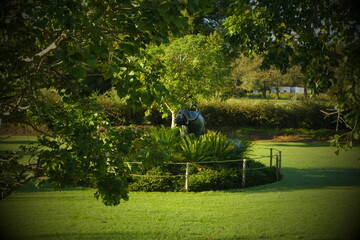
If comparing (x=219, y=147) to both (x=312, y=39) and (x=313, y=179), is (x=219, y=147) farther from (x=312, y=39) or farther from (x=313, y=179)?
(x=312, y=39)

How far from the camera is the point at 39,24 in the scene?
3561 mm

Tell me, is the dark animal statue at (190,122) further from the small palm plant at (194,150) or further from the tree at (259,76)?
the tree at (259,76)

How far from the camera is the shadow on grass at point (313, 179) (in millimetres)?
11656

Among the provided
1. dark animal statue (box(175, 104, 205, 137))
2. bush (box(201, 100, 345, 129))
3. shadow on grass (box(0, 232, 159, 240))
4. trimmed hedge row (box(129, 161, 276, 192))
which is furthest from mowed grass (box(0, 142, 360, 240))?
bush (box(201, 100, 345, 129))

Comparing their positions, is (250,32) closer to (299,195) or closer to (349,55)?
(349,55)

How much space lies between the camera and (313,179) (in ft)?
43.2

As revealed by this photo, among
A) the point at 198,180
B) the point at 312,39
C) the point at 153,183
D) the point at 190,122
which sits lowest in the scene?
the point at 153,183

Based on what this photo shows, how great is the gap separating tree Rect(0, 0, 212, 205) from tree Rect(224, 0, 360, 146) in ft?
5.54

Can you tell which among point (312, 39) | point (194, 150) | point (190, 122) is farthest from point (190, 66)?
point (312, 39)

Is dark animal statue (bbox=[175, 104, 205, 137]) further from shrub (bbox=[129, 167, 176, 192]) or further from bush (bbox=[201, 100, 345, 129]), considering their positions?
bush (bbox=[201, 100, 345, 129])

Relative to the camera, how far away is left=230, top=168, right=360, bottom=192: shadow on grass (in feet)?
38.2

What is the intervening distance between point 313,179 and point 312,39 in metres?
9.53

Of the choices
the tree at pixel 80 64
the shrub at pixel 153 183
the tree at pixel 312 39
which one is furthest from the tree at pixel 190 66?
the tree at pixel 80 64

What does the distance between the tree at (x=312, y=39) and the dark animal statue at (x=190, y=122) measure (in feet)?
21.9
